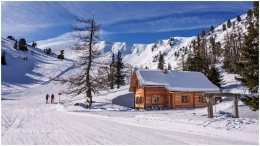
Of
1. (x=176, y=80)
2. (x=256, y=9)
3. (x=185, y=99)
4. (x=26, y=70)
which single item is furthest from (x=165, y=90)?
(x=26, y=70)

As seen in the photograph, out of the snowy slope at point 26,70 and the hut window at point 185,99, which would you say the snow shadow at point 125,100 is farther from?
the snowy slope at point 26,70

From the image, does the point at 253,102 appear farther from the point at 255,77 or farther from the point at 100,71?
the point at 100,71

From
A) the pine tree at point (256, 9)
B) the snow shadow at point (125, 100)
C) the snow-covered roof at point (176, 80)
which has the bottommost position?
the snow shadow at point (125, 100)

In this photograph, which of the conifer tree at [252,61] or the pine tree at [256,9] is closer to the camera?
the pine tree at [256,9]

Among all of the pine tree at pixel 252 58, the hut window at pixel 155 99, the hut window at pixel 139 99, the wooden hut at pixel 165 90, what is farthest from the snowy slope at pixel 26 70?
the pine tree at pixel 252 58

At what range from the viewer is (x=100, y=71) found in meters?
40.8

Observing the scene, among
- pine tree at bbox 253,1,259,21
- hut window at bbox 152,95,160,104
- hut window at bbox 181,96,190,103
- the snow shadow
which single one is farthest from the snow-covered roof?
pine tree at bbox 253,1,259,21

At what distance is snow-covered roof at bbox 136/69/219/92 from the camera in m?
44.1

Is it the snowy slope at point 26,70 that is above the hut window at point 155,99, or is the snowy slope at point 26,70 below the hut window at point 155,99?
above

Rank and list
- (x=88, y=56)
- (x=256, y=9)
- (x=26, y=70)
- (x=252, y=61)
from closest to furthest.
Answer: (x=256, y=9), (x=252, y=61), (x=88, y=56), (x=26, y=70)

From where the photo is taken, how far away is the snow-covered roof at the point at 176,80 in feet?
145

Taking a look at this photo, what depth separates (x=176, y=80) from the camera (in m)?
46.7

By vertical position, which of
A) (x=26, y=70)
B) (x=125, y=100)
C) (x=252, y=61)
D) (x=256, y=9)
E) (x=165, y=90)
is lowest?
(x=125, y=100)

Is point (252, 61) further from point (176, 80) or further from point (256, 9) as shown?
point (176, 80)
